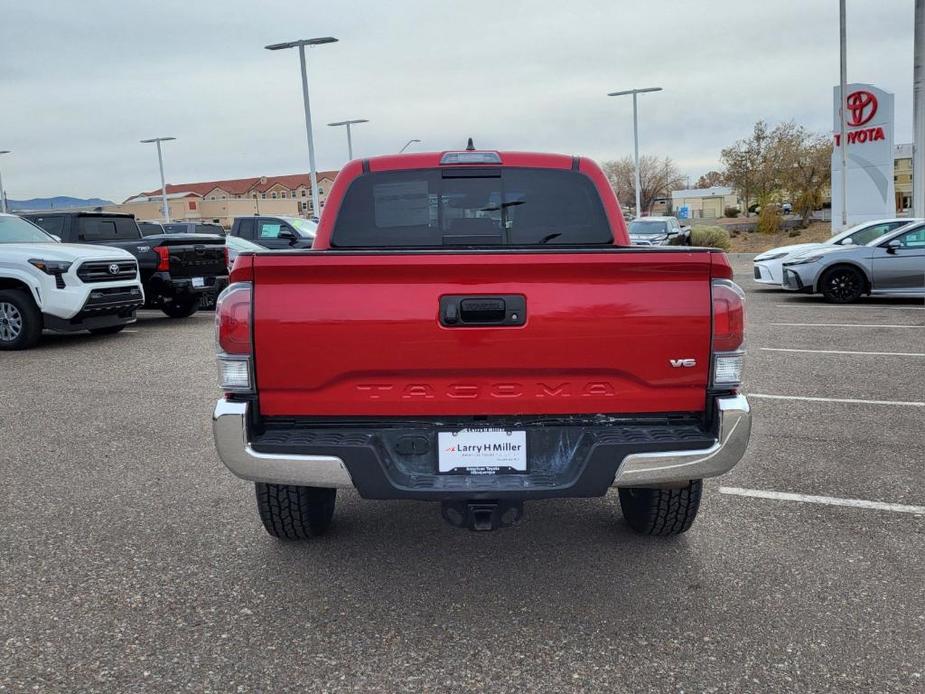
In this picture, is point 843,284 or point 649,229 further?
point 649,229

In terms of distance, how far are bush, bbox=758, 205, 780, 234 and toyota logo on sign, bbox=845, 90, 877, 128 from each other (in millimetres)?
7162

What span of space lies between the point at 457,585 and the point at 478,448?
79 centimetres

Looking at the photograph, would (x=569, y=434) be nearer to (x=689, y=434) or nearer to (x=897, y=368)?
(x=689, y=434)

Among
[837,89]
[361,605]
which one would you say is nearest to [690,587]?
[361,605]

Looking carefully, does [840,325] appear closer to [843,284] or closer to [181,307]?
[843,284]

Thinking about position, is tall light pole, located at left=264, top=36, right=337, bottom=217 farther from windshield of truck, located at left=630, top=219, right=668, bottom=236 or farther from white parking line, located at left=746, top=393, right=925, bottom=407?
white parking line, located at left=746, top=393, right=925, bottom=407

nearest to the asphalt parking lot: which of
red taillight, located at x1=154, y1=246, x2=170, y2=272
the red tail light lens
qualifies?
the red tail light lens

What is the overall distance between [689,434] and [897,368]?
6.40 meters

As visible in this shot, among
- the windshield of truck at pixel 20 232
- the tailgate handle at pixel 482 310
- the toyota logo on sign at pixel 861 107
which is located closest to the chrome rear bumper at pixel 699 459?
the tailgate handle at pixel 482 310

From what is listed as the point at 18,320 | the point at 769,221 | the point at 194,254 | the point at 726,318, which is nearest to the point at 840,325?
the point at 726,318

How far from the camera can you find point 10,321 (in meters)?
10.8

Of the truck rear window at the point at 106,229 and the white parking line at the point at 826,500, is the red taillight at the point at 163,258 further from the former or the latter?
the white parking line at the point at 826,500

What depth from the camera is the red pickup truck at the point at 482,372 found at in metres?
3.09

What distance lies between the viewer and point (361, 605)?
341cm
